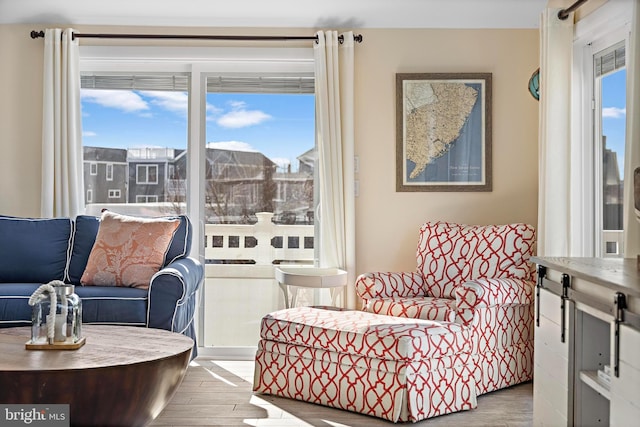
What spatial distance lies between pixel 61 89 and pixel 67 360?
2.43 m

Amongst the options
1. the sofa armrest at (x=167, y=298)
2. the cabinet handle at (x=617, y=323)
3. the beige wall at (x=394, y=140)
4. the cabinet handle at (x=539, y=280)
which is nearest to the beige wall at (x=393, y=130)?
the beige wall at (x=394, y=140)

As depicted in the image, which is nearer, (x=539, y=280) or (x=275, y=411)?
(x=539, y=280)

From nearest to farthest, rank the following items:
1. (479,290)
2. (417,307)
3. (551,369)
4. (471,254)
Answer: (551,369) → (479,290) → (417,307) → (471,254)

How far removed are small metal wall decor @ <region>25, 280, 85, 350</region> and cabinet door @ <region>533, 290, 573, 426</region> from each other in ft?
6.31

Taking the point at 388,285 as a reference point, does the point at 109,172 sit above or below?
above

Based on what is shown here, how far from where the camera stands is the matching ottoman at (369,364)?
3.13 m

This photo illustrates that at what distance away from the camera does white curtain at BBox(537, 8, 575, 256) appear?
3775 mm

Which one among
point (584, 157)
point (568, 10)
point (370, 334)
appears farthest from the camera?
point (584, 157)

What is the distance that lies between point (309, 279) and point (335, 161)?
0.85 meters

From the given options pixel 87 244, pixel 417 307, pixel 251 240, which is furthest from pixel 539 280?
pixel 87 244

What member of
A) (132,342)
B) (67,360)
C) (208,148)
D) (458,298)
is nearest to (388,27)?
(208,148)

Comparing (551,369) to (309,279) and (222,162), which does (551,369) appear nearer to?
(309,279)

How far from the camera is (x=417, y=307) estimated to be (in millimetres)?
3609

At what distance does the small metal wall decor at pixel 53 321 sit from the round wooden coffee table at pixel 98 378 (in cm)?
4
